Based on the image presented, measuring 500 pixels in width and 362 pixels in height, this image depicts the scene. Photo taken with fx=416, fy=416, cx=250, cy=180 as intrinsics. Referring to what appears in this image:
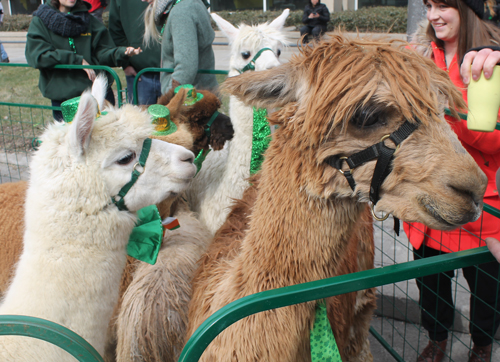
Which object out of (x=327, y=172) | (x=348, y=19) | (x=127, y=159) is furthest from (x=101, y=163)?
(x=348, y=19)

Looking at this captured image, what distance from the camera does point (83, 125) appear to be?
167 centimetres

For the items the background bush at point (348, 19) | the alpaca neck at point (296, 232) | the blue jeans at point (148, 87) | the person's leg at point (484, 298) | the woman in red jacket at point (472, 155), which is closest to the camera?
the alpaca neck at point (296, 232)

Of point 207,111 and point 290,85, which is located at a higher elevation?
point 290,85

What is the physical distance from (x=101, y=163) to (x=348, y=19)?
56.8 feet

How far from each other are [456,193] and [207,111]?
6.44ft

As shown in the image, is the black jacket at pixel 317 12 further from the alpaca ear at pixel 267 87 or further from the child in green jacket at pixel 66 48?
the alpaca ear at pixel 267 87

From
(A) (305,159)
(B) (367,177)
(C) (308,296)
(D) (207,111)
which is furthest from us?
(D) (207,111)

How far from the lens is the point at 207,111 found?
2.91m

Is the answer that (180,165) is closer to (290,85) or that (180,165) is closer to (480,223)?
(290,85)

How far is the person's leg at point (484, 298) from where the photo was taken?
227cm

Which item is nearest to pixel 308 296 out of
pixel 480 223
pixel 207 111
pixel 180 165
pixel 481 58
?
pixel 180 165

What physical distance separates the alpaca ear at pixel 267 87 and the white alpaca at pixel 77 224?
23.2 inches

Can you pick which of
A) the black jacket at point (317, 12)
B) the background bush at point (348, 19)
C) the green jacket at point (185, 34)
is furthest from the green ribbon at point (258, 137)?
the background bush at point (348, 19)

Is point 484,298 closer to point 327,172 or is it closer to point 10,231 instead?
point 327,172
